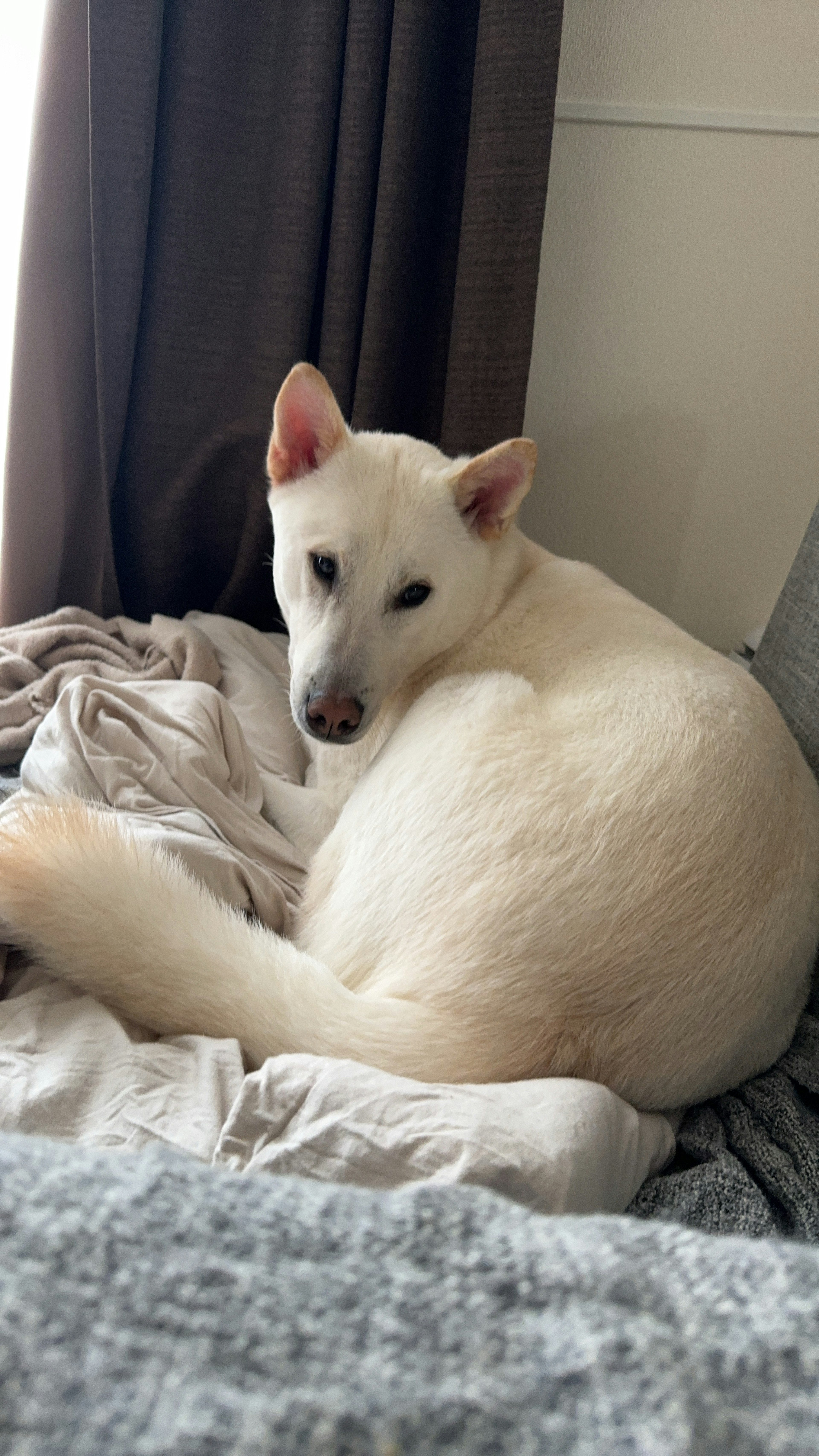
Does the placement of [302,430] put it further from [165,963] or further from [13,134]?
[13,134]

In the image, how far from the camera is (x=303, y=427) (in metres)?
1.44

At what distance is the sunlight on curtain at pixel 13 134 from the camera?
5.76ft

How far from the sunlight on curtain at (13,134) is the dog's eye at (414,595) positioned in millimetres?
921

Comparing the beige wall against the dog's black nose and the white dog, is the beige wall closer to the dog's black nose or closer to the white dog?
the white dog

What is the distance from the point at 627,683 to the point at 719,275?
1.21m

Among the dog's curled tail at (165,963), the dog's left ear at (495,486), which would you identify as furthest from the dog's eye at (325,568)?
the dog's curled tail at (165,963)

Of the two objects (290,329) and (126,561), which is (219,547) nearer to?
(126,561)

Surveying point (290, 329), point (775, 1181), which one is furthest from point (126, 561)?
point (775, 1181)

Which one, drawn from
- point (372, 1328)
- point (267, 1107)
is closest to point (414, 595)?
point (267, 1107)

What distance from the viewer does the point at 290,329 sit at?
1.89 m

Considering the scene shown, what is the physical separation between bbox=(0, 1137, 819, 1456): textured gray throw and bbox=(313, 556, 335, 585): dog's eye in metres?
0.97

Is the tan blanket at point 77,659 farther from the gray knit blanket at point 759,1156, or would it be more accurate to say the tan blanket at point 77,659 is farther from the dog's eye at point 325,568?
the gray knit blanket at point 759,1156

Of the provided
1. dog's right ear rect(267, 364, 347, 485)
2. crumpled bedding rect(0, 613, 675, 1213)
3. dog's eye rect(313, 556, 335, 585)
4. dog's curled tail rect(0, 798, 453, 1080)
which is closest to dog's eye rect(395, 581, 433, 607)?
dog's eye rect(313, 556, 335, 585)

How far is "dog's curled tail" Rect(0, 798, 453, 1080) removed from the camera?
3.24 ft
